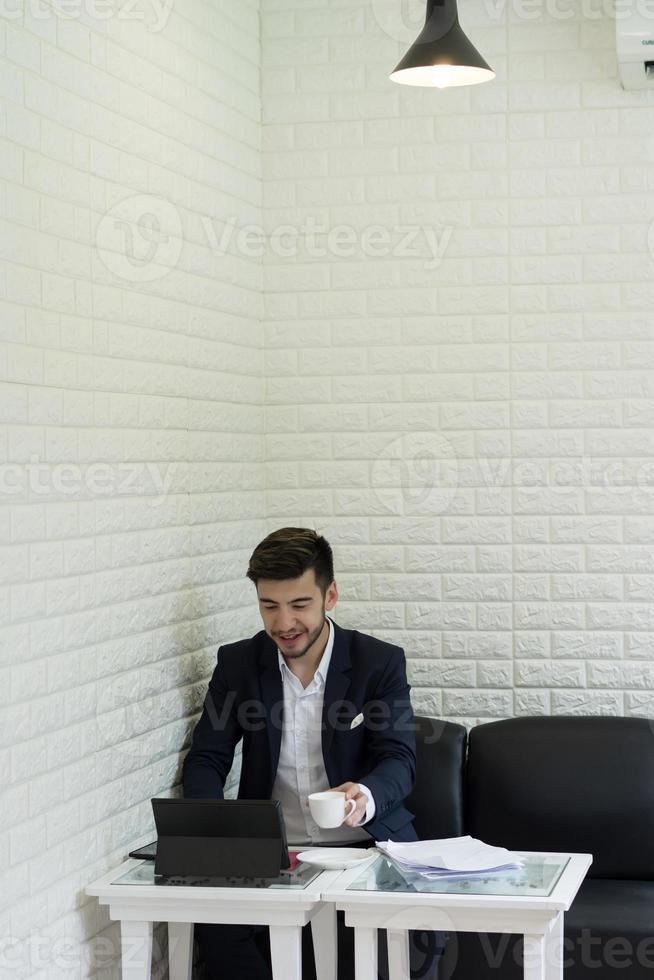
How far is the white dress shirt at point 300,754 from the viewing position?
11.7 feet

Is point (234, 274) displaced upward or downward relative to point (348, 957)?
upward

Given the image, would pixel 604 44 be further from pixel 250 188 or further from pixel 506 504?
pixel 506 504

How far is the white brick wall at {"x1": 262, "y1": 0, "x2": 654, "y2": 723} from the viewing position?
409cm

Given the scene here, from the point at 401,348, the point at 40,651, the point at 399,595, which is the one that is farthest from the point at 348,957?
the point at 401,348

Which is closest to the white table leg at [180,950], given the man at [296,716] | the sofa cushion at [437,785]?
the man at [296,716]

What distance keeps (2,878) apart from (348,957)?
4.21 feet

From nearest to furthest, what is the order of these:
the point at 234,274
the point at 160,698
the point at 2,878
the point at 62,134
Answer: the point at 2,878, the point at 62,134, the point at 160,698, the point at 234,274

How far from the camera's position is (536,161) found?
13.5ft

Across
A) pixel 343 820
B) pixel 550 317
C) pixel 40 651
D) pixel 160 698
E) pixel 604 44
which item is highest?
pixel 604 44

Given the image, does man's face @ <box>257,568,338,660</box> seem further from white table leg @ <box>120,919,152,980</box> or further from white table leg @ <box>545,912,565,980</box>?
white table leg @ <box>545,912,565,980</box>

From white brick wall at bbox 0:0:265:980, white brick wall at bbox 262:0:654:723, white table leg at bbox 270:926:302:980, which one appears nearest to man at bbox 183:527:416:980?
white brick wall at bbox 0:0:265:980

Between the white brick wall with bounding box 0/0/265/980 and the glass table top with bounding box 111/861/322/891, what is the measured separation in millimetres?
107

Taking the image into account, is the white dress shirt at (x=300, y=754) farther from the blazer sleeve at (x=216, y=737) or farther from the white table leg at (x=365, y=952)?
the white table leg at (x=365, y=952)

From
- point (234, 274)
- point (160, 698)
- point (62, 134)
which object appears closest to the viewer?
point (62, 134)
